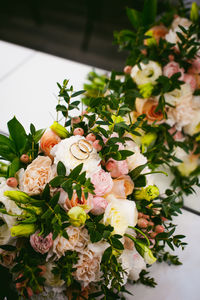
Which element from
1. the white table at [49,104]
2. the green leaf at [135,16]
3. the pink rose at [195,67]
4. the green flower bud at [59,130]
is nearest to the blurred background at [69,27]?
the white table at [49,104]

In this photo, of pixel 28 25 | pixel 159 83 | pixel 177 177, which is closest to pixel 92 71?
pixel 159 83

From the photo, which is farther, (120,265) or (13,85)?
(13,85)

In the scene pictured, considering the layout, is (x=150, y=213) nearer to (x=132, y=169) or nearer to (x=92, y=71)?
(x=132, y=169)

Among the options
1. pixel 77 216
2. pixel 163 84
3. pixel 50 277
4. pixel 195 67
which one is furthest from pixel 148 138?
pixel 50 277

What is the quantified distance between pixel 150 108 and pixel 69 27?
2.91 m

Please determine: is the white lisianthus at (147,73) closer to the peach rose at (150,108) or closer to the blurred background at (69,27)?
the peach rose at (150,108)

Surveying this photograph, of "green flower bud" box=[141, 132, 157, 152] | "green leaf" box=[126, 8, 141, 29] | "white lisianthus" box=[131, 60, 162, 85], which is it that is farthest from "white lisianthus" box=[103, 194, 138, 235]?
"green leaf" box=[126, 8, 141, 29]

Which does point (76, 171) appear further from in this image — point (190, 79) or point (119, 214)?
point (190, 79)

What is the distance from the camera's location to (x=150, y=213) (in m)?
0.79

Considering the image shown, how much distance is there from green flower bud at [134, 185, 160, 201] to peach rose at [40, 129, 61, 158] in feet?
1.03

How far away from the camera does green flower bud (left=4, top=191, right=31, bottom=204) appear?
0.60 m

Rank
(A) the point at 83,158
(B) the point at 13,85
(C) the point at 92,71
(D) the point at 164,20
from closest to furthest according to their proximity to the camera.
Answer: (A) the point at 83,158, (D) the point at 164,20, (B) the point at 13,85, (C) the point at 92,71

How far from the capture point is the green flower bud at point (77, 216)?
23.5 inches

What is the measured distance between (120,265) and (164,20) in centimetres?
110
